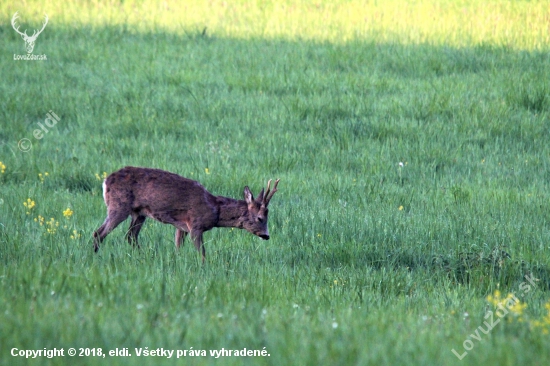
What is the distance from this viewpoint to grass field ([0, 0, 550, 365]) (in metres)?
4.82

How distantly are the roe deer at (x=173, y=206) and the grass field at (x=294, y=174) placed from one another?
231 mm

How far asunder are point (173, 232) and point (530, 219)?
4496 mm

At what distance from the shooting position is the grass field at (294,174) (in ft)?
15.8

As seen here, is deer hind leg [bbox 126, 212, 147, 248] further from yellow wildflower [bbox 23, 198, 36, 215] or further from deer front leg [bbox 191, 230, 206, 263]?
yellow wildflower [bbox 23, 198, 36, 215]

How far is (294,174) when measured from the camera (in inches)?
451

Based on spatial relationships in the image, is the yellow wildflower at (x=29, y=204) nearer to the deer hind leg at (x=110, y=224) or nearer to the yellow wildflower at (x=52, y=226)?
the yellow wildflower at (x=52, y=226)

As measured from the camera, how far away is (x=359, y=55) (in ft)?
55.3

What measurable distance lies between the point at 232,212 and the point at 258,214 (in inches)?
14.8

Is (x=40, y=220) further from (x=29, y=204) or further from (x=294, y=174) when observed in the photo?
(x=294, y=174)

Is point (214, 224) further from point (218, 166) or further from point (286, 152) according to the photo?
point (286, 152)

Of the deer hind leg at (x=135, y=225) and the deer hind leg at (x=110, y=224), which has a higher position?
the deer hind leg at (x=110, y=224)

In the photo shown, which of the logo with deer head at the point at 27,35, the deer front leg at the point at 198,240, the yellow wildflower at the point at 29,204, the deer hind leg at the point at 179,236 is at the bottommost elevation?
the deer hind leg at the point at 179,236

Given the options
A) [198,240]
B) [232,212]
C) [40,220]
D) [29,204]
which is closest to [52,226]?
[40,220]

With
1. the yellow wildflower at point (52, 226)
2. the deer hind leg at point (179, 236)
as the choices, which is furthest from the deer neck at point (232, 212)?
the yellow wildflower at point (52, 226)
